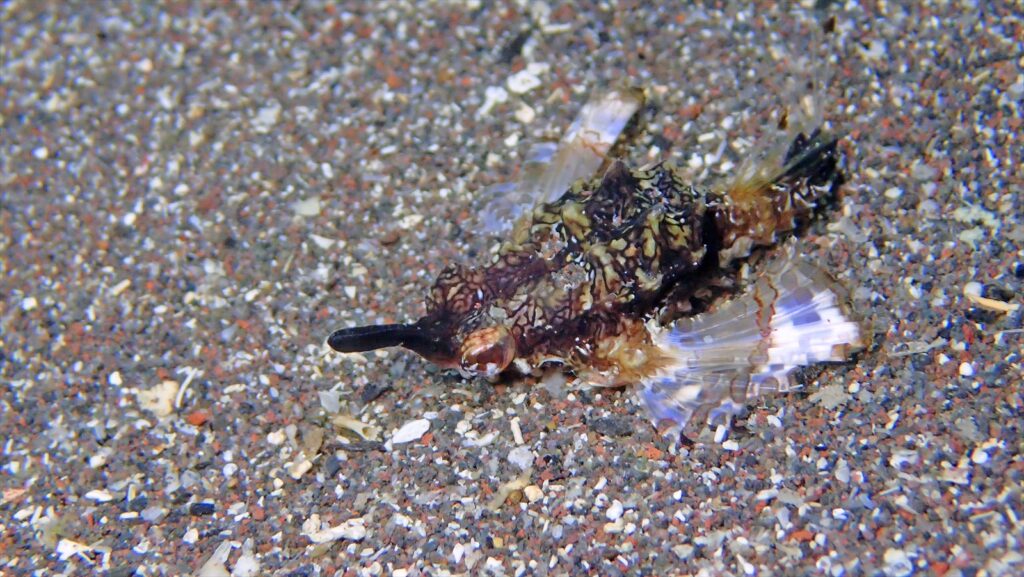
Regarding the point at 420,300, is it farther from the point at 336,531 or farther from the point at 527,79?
the point at 527,79

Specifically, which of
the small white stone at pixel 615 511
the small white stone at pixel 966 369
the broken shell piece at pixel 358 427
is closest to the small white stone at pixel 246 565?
the broken shell piece at pixel 358 427

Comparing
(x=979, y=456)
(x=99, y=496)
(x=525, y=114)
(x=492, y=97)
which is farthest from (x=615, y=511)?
(x=492, y=97)

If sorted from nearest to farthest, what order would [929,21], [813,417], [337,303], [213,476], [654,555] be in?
1. [654,555]
2. [813,417]
3. [213,476]
4. [337,303]
5. [929,21]

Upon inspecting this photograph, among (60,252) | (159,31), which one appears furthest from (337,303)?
(159,31)

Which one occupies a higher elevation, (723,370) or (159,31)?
(159,31)

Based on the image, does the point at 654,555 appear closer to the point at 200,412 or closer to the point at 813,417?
the point at 813,417

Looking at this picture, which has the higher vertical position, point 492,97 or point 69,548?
point 492,97
